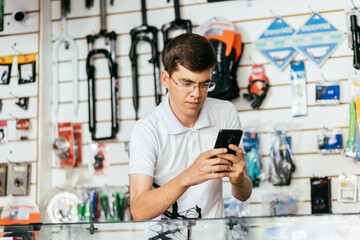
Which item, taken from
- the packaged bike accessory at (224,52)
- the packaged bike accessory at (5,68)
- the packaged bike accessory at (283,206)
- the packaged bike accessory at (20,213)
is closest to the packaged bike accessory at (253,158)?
the packaged bike accessory at (283,206)

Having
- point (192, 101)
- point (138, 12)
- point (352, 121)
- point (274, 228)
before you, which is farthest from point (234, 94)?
point (274, 228)

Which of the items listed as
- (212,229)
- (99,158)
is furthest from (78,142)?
(212,229)

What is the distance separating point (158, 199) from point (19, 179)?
2091mm

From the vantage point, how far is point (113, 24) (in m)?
3.54

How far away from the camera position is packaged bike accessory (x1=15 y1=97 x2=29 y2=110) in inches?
137

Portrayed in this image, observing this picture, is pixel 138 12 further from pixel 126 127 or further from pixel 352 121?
pixel 352 121

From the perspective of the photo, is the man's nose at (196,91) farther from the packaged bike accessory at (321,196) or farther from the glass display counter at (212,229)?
the packaged bike accessory at (321,196)

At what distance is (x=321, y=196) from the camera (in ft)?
10.1

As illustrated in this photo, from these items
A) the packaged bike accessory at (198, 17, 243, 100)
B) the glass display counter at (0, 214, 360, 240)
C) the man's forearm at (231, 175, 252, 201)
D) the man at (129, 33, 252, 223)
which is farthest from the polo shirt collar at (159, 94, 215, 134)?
the packaged bike accessory at (198, 17, 243, 100)

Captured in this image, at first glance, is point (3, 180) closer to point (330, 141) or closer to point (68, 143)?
point (68, 143)

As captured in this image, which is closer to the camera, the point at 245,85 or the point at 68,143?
the point at 245,85

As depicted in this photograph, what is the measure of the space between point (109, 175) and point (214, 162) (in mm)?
1970

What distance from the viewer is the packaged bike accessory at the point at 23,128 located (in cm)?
347

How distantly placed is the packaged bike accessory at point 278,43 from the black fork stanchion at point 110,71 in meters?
1.04
